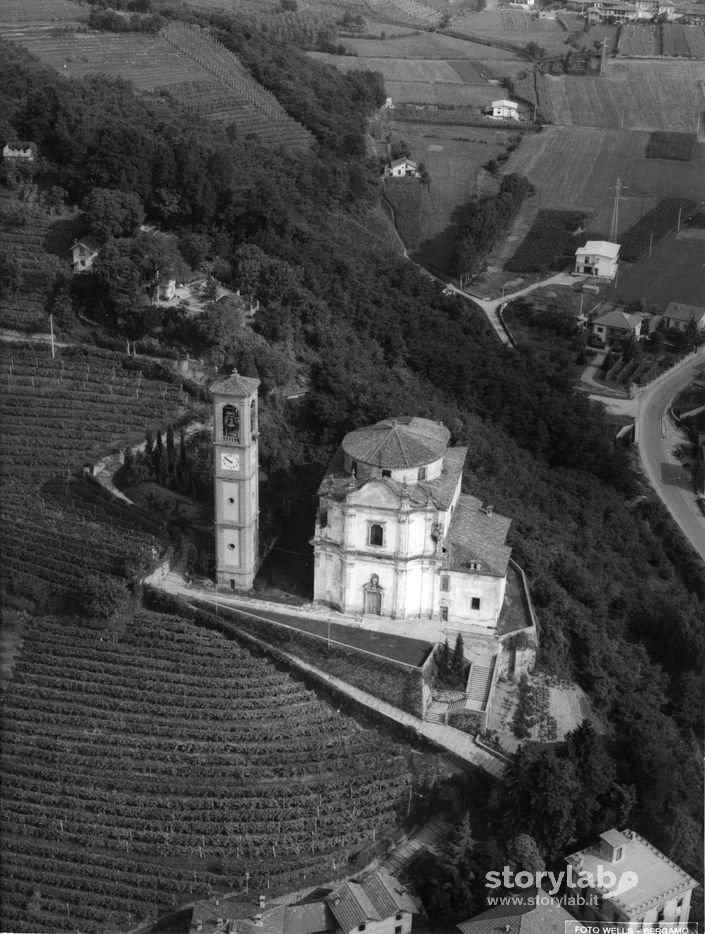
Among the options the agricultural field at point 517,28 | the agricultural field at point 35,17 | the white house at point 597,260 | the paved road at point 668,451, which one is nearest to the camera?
the paved road at point 668,451

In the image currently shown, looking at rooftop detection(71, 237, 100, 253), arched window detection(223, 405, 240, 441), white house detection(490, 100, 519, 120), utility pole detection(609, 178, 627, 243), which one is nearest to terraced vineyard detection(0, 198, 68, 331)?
rooftop detection(71, 237, 100, 253)

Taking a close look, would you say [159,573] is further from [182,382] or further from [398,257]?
[398,257]

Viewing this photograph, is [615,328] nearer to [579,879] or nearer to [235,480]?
[235,480]

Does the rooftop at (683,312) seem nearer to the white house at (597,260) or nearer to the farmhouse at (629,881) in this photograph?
the white house at (597,260)

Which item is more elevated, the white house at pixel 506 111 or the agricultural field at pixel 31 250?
the white house at pixel 506 111

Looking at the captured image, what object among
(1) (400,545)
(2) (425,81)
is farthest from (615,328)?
(1) (400,545)

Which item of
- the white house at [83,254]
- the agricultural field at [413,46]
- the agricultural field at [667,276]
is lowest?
the agricultural field at [667,276]

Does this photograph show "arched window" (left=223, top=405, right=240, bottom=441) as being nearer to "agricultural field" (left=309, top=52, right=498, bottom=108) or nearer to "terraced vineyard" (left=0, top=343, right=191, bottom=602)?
"terraced vineyard" (left=0, top=343, right=191, bottom=602)

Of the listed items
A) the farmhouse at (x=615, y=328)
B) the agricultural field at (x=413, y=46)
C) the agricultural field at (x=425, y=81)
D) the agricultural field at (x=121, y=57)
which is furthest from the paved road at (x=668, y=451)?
the agricultural field at (x=121, y=57)
